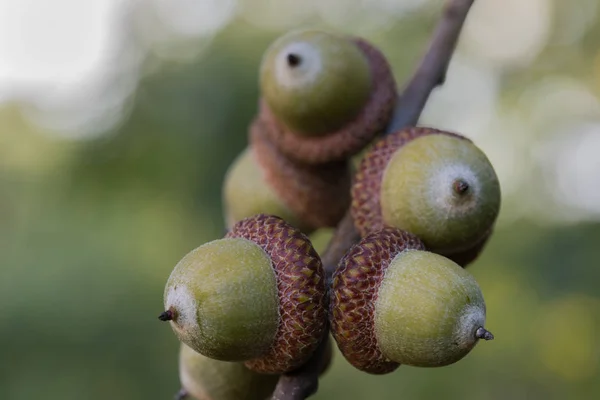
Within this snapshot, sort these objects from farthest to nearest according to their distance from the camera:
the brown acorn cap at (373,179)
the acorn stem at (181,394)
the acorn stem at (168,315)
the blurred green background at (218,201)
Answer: the blurred green background at (218,201), the acorn stem at (181,394), the brown acorn cap at (373,179), the acorn stem at (168,315)

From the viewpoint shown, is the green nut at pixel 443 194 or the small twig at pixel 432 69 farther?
the small twig at pixel 432 69

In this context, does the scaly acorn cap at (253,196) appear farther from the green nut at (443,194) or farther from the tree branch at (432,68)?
the green nut at (443,194)

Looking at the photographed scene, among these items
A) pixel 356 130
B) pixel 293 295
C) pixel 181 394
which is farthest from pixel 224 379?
pixel 356 130

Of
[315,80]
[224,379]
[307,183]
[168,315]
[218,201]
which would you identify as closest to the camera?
[168,315]

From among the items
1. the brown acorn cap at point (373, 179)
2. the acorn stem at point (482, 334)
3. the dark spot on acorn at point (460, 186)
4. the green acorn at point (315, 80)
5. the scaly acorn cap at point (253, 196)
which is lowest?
the acorn stem at point (482, 334)

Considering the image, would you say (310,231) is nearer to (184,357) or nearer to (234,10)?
(184,357)

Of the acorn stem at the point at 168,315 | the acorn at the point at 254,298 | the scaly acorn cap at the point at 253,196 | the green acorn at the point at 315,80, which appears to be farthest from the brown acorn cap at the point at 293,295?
the scaly acorn cap at the point at 253,196

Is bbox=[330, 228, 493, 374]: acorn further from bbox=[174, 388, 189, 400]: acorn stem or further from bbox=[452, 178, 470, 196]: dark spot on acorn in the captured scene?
bbox=[174, 388, 189, 400]: acorn stem

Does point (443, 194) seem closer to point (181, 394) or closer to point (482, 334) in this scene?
point (482, 334)
